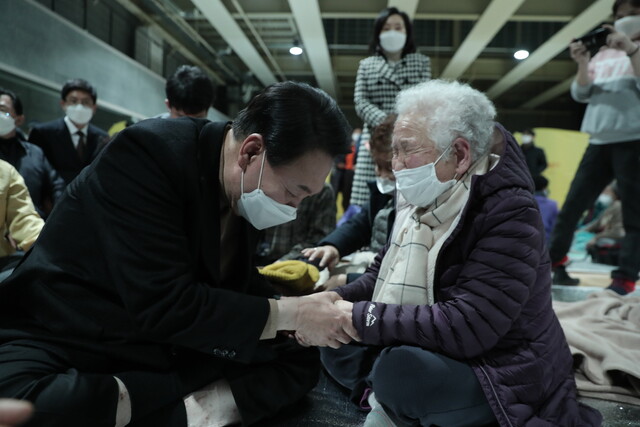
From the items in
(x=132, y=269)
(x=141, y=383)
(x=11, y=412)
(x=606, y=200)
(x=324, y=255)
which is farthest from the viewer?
(x=606, y=200)

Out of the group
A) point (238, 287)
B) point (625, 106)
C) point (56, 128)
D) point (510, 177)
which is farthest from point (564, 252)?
point (56, 128)

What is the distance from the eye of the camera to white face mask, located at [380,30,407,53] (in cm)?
331

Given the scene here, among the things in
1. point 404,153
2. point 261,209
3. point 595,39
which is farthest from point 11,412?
point 595,39

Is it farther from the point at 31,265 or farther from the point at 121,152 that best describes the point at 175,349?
the point at 121,152

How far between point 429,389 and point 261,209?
68cm

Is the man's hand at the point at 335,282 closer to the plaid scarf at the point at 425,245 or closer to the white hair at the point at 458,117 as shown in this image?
the plaid scarf at the point at 425,245

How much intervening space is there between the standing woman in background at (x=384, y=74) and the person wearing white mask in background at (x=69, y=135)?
2.04 metres

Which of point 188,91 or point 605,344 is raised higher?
point 188,91

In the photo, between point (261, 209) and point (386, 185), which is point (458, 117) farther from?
point (386, 185)

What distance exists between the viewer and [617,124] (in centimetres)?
283

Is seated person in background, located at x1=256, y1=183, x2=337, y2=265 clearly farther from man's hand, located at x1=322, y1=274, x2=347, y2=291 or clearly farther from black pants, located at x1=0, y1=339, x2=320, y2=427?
black pants, located at x1=0, y1=339, x2=320, y2=427

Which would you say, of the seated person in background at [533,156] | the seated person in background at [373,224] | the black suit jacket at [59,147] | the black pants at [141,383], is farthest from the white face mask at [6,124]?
the seated person in background at [533,156]

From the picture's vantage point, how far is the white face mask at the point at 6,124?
294cm

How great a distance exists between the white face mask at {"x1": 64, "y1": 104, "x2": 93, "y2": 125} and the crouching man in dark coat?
2803 millimetres
